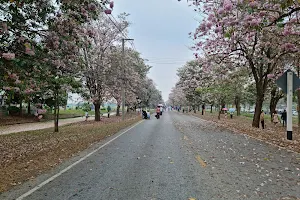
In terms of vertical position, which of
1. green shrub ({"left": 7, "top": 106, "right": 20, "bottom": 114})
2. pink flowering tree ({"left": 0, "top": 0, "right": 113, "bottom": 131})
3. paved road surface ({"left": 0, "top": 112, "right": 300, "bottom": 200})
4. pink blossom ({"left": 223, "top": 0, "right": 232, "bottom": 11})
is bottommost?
paved road surface ({"left": 0, "top": 112, "right": 300, "bottom": 200})

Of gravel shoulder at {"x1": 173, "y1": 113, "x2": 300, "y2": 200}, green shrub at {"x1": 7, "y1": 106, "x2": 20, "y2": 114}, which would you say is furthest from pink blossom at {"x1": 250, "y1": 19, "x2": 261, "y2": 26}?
green shrub at {"x1": 7, "y1": 106, "x2": 20, "y2": 114}

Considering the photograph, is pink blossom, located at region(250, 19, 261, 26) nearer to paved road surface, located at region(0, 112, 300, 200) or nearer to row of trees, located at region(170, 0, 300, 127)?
row of trees, located at region(170, 0, 300, 127)

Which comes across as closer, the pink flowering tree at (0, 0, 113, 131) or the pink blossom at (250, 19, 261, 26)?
the pink flowering tree at (0, 0, 113, 131)

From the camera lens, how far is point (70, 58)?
11695 millimetres

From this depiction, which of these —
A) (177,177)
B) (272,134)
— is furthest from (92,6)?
(272,134)

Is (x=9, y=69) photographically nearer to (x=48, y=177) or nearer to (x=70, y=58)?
(x=70, y=58)

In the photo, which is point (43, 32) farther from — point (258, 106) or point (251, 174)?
point (258, 106)

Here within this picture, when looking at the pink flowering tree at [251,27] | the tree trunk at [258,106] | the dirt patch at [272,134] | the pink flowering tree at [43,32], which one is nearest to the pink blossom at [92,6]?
the pink flowering tree at [43,32]

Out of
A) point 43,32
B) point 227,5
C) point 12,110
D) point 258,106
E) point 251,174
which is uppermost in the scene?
point 227,5

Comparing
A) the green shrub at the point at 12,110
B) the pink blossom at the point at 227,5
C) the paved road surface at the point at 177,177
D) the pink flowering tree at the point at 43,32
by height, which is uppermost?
the pink blossom at the point at 227,5

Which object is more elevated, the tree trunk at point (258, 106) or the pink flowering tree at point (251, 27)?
the pink flowering tree at point (251, 27)

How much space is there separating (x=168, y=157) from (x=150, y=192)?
12.7ft

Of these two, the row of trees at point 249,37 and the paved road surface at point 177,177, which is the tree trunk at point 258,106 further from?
the paved road surface at point 177,177

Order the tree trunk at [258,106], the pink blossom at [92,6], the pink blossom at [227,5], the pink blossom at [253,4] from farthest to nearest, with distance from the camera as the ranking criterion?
1. the tree trunk at [258,106]
2. the pink blossom at [227,5]
3. the pink blossom at [92,6]
4. the pink blossom at [253,4]
